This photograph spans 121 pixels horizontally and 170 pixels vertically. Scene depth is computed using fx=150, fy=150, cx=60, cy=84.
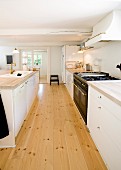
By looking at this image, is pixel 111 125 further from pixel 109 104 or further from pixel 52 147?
pixel 52 147

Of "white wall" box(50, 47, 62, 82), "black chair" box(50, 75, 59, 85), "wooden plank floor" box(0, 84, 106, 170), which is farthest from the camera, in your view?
"white wall" box(50, 47, 62, 82)

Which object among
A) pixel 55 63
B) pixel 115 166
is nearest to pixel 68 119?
pixel 115 166

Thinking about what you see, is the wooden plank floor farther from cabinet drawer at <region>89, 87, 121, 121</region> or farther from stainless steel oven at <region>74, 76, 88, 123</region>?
cabinet drawer at <region>89, 87, 121, 121</region>

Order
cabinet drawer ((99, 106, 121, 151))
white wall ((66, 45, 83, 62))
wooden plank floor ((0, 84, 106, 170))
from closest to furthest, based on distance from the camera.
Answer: cabinet drawer ((99, 106, 121, 151)) → wooden plank floor ((0, 84, 106, 170)) → white wall ((66, 45, 83, 62))

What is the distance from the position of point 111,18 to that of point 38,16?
147cm

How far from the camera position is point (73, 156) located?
2.02 m

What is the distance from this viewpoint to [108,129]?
65.0 inches

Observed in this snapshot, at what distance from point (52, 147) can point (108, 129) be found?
97 cm

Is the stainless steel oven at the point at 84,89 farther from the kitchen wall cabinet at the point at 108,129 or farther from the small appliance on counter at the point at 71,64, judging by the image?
the small appliance on counter at the point at 71,64

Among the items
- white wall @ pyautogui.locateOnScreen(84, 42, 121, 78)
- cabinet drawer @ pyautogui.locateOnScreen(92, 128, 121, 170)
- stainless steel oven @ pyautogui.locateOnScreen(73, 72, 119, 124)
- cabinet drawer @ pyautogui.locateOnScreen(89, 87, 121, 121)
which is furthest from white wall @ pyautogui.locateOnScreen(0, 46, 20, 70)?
cabinet drawer @ pyautogui.locateOnScreen(92, 128, 121, 170)

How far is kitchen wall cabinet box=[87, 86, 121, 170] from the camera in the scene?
1.41 m

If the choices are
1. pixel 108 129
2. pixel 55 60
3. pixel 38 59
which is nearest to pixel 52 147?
pixel 108 129

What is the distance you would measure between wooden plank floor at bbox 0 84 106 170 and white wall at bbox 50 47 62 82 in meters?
5.38

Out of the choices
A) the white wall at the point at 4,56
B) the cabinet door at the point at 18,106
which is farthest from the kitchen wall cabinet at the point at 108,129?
the white wall at the point at 4,56
